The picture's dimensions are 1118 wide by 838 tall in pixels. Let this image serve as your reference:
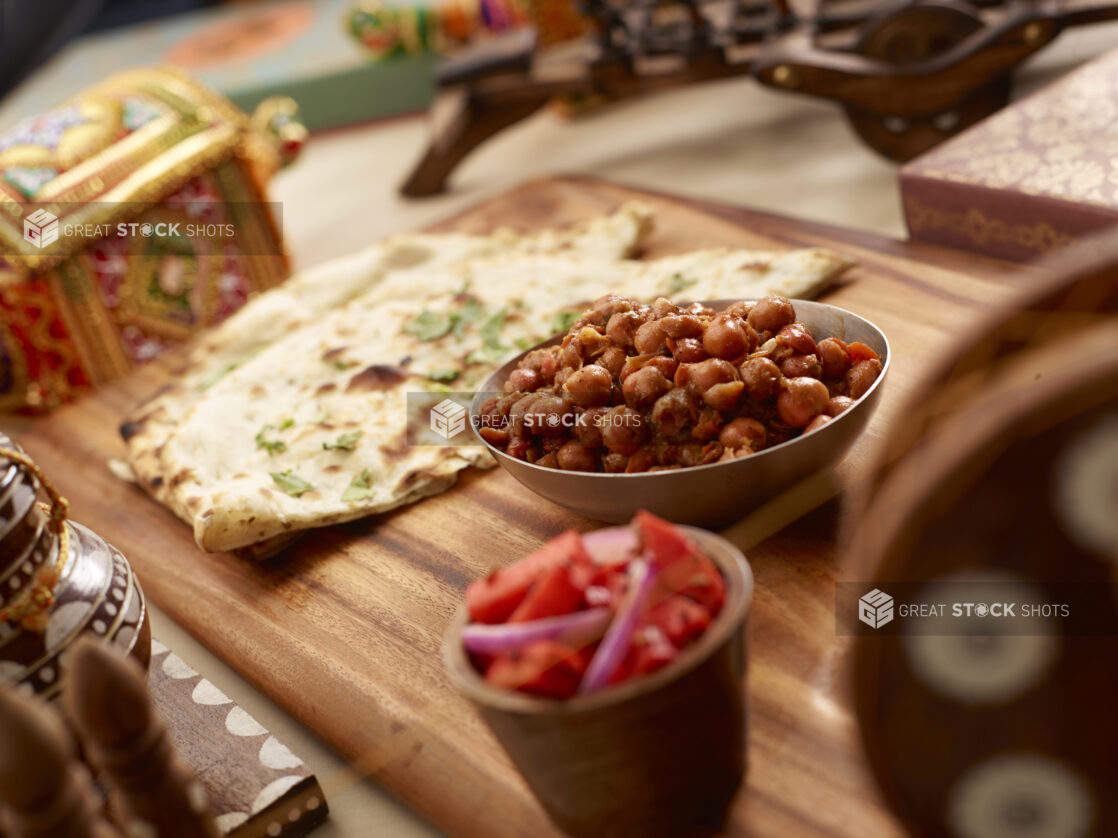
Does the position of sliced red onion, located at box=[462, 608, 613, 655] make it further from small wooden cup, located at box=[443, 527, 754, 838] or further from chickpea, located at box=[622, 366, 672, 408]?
chickpea, located at box=[622, 366, 672, 408]

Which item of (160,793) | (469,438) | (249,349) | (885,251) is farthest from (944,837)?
(249,349)

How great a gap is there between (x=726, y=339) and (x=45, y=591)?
72cm

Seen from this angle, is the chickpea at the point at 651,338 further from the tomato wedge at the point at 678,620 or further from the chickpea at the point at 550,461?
the tomato wedge at the point at 678,620

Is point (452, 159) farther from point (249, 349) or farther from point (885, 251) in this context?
point (885, 251)

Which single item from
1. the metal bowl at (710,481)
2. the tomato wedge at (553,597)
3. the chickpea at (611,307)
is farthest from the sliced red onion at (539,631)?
the chickpea at (611,307)

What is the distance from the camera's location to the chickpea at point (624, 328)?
1133mm

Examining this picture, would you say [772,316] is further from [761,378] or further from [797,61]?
[797,61]

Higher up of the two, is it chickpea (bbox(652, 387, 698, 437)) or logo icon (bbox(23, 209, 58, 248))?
logo icon (bbox(23, 209, 58, 248))

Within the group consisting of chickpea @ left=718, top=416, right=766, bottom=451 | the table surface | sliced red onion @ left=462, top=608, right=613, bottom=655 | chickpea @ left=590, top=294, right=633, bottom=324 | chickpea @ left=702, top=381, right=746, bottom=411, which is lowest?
the table surface

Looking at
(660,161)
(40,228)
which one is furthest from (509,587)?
(660,161)

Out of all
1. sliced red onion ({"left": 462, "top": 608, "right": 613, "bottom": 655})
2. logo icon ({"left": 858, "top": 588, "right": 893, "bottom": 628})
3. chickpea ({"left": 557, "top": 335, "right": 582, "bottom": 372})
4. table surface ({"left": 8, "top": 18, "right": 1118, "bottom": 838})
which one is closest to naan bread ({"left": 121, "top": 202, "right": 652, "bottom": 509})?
table surface ({"left": 8, "top": 18, "right": 1118, "bottom": 838})

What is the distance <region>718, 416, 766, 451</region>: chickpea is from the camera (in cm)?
Answer: 101

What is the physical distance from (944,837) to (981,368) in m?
0.32

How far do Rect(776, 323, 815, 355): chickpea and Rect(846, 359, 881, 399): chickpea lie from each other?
0.17 feet
